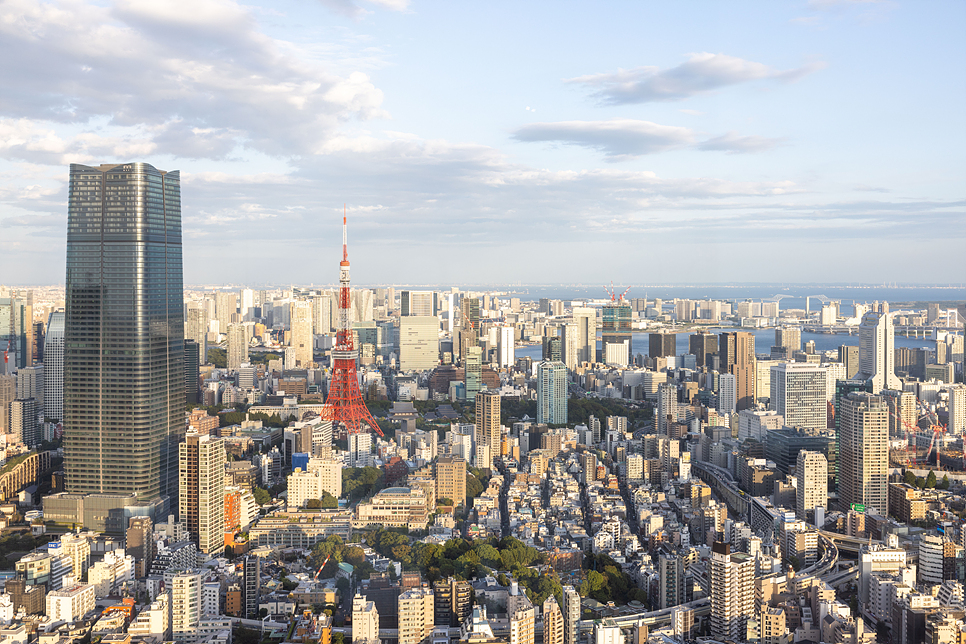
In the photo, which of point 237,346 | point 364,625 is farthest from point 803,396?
point 237,346

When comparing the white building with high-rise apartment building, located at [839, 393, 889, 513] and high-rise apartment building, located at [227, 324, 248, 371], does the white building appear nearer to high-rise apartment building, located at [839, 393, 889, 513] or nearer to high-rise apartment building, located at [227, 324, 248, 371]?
high-rise apartment building, located at [839, 393, 889, 513]

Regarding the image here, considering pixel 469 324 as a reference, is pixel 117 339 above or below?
above

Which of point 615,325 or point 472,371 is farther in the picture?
point 615,325

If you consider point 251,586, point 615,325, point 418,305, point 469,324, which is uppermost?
point 418,305

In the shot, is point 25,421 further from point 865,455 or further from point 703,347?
point 703,347

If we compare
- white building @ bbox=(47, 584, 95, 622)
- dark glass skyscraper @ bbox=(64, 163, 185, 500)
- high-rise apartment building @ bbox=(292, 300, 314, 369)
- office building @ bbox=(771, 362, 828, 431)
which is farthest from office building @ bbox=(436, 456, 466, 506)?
high-rise apartment building @ bbox=(292, 300, 314, 369)

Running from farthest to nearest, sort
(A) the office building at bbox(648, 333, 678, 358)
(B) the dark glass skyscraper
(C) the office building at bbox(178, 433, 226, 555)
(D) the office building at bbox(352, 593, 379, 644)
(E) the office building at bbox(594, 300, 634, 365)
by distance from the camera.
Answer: (E) the office building at bbox(594, 300, 634, 365) → (A) the office building at bbox(648, 333, 678, 358) → (B) the dark glass skyscraper → (C) the office building at bbox(178, 433, 226, 555) → (D) the office building at bbox(352, 593, 379, 644)

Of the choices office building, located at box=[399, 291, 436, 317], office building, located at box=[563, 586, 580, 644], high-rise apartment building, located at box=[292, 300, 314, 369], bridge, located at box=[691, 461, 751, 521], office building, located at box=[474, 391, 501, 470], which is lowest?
bridge, located at box=[691, 461, 751, 521]
